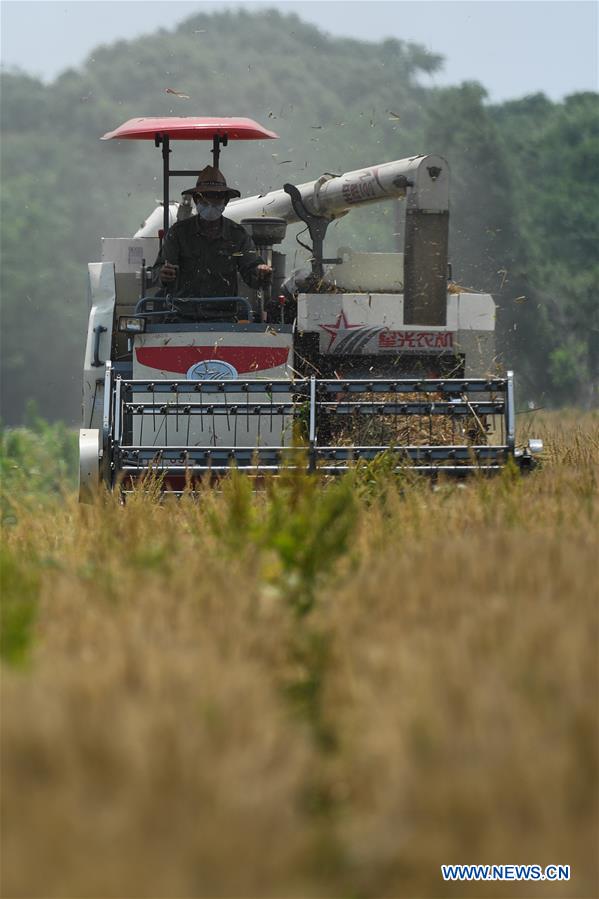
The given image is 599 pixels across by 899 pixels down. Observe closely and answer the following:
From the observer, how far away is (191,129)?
1214 cm

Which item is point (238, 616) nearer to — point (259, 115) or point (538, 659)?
point (538, 659)

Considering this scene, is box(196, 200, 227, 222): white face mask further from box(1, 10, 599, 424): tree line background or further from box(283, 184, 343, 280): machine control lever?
box(1, 10, 599, 424): tree line background

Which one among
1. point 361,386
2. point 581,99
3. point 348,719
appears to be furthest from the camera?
point 581,99

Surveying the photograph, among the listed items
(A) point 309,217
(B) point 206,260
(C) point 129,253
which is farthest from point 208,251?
(A) point 309,217

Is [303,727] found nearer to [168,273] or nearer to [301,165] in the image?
[168,273]

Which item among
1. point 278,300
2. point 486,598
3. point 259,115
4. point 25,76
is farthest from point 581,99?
point 486,598

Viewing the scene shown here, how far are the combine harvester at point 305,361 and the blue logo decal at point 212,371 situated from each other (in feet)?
0.04

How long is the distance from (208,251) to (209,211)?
0.94ft

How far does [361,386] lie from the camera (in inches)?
428

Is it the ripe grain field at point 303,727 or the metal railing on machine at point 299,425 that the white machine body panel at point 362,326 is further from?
the ripe grain field at point 303,727

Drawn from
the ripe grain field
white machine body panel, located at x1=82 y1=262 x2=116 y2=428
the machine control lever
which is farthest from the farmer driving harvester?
the ripe grain field

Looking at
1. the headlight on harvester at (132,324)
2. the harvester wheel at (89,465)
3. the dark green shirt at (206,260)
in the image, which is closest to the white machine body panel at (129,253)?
the headlight on harvester at (132,324)

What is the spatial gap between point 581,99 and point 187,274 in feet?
183

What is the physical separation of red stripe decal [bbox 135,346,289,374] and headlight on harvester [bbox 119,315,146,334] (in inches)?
7.4
